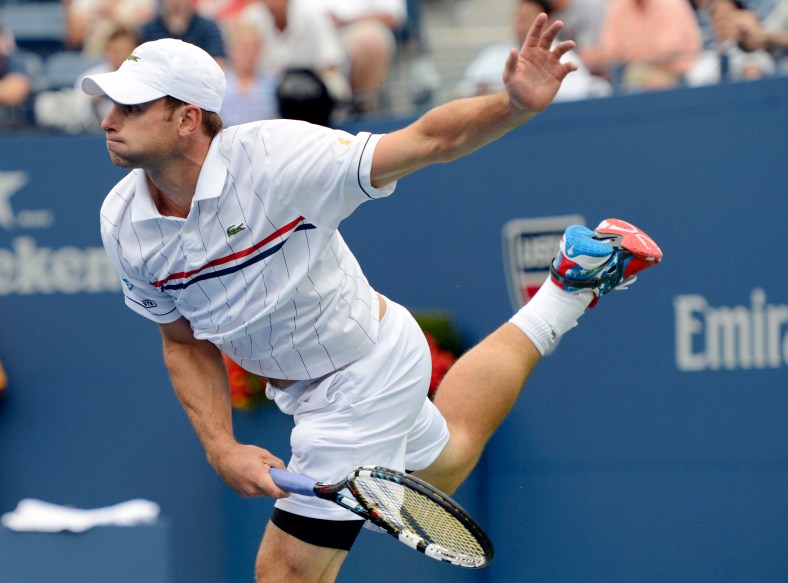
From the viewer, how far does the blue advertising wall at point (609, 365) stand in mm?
5348

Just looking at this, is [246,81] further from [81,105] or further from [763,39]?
[763,39]

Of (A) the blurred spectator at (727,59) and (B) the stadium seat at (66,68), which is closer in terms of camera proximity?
(A) the blurred spectator at (727,59)

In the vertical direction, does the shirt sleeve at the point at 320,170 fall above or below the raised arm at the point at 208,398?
above

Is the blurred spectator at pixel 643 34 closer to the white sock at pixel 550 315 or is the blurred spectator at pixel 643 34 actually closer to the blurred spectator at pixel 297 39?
the white sock at pixel 550 315

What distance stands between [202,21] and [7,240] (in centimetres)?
163

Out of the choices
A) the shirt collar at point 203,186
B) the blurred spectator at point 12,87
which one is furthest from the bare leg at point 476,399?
the blurred spectator at point 12,87

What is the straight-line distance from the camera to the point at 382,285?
20.8 ft

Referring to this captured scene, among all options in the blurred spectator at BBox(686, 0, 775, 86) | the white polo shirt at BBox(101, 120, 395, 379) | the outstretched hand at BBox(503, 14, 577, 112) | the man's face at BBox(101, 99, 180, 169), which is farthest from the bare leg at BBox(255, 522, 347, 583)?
the blurred spectator at BBox(686, 0, 775, 86)

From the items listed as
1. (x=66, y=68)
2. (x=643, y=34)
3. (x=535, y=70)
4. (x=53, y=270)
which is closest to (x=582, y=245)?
(x=535, y=70)

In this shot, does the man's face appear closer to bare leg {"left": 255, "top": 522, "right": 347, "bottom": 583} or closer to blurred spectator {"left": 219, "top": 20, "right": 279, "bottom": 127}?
bare leg {"left": 255, "top": 522, "right": 347, "bottom": 583}

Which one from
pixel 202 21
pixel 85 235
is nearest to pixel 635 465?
pixel 85 235

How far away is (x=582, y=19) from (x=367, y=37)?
1198mm

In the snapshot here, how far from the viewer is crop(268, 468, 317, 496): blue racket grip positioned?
3959mm

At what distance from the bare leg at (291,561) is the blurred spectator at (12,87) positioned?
11.7 feet
